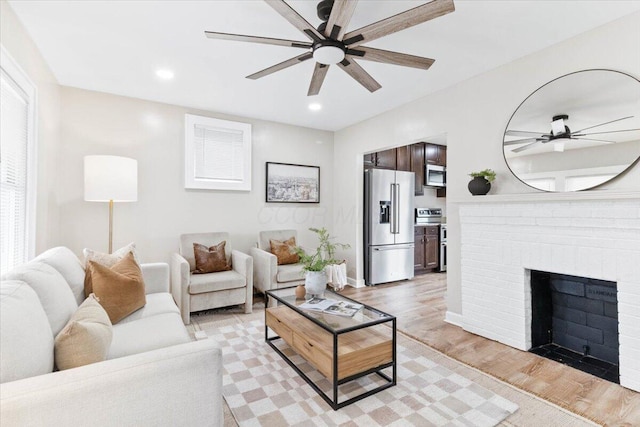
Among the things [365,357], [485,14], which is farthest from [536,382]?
[485,14]

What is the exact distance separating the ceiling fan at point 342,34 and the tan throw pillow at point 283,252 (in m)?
2.34

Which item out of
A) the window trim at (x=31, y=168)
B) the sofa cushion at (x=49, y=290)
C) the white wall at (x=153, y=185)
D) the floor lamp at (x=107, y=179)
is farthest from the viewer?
the white wall at (x=153, y=185)

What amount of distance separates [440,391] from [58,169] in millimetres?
4208

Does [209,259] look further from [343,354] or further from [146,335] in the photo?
[343,354]

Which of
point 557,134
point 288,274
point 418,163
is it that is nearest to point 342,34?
point 557,134

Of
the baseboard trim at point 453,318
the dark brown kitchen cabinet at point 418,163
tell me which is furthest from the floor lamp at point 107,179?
the dark brown kitchen cabinet at point 418,163

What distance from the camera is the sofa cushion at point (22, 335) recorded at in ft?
3.20

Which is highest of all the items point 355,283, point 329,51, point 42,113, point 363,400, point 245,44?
point 245,44

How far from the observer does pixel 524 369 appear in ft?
7.53

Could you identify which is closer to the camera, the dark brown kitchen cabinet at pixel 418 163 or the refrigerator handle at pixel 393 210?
the refrigerator handle at pixel 393 210

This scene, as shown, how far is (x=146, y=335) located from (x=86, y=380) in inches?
32.5

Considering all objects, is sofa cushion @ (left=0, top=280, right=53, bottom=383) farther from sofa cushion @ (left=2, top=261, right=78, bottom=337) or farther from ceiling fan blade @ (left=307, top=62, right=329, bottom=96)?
ceiling fan blade @ (left=307, top=62, right=329, bottom=96)

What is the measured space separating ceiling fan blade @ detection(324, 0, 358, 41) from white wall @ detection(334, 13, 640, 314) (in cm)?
187

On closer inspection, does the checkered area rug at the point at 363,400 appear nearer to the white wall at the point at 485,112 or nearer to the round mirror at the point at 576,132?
the white wall at the point at 485,112
